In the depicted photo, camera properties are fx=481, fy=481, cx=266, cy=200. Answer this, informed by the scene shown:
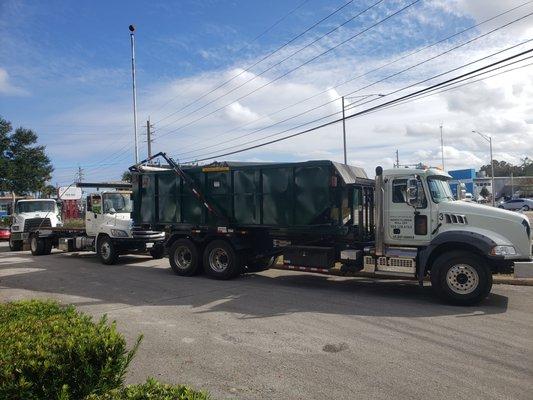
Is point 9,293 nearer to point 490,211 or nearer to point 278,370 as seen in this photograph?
point 278,370

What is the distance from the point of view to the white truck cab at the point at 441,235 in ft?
28.3

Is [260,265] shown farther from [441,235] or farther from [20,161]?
[20,161]

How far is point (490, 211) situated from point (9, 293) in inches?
408

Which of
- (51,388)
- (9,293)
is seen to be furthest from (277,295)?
(51,388)

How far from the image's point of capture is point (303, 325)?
7387 millimetres

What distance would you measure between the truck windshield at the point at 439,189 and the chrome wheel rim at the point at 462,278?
1.45 m

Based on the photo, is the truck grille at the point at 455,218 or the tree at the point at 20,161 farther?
the tree at the point at 20,161

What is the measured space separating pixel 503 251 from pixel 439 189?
1.80 meters

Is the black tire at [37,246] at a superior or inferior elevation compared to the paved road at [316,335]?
superior

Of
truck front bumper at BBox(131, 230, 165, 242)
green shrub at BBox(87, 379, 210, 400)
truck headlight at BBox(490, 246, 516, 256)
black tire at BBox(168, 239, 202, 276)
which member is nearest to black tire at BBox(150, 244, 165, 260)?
truck front bumper at BBox(131, 230, 165, 242)

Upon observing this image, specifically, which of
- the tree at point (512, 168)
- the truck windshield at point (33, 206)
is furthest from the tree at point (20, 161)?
the tree at point (512, 168)

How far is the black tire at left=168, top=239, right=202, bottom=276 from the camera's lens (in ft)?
41.5

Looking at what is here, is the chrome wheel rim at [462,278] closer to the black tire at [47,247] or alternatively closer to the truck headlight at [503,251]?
the truck headlight at [503,251]

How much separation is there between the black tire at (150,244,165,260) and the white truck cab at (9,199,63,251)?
6.70m
